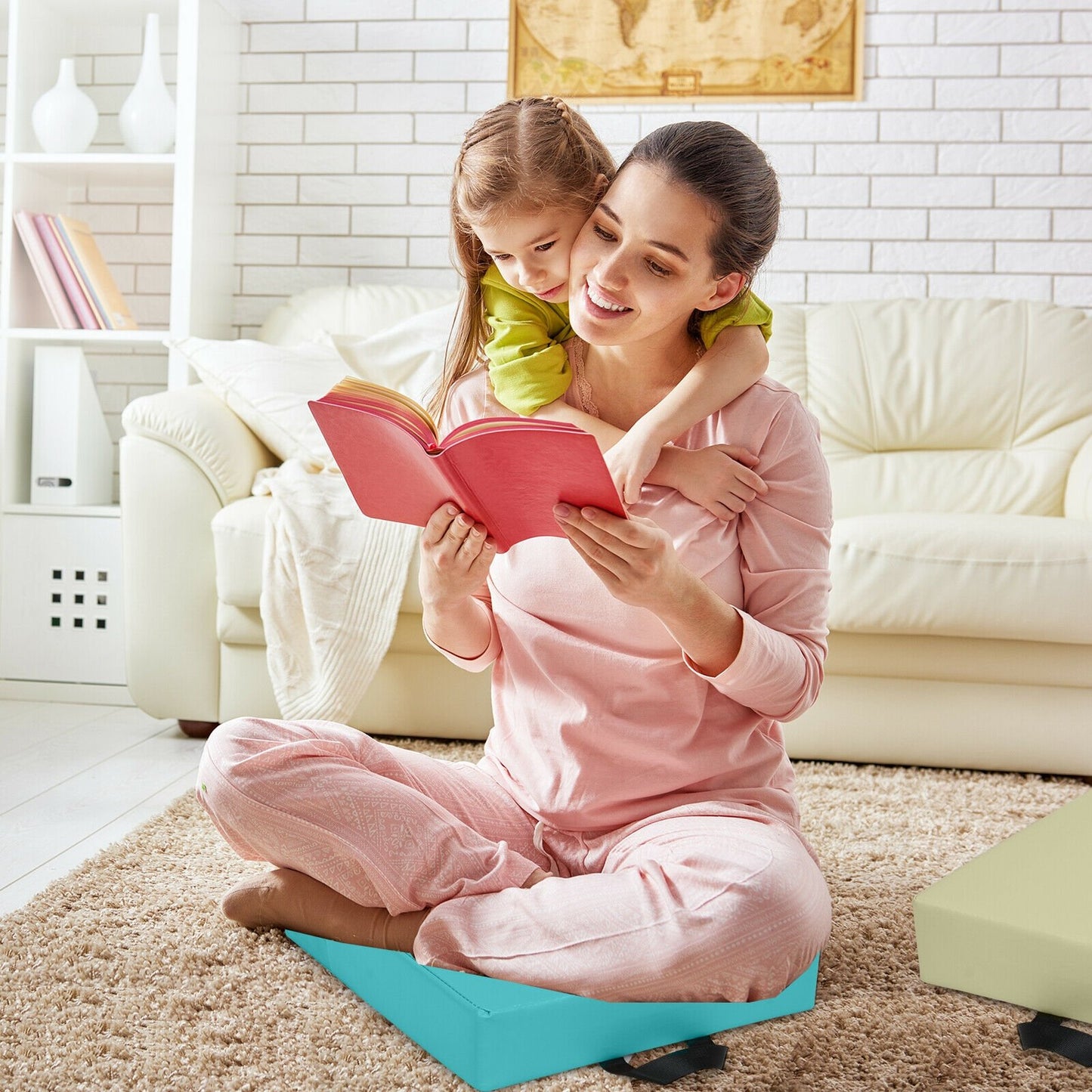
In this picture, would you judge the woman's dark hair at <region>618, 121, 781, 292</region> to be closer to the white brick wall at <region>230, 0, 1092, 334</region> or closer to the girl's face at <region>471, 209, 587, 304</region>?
the girl's face at <region>471, 209, 587, 304</region>

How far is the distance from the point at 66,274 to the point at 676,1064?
8.15 feet

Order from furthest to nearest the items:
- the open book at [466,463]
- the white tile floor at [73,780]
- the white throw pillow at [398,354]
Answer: the white throw pillow at [398,354] → the white tile floor at [73,780] → the open book at [466,463]

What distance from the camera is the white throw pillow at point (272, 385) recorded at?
246 cm

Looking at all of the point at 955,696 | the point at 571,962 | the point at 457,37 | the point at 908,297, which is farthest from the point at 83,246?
the point at 571,962

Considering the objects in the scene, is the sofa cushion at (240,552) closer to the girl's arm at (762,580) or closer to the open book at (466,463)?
the open book at (466,463)

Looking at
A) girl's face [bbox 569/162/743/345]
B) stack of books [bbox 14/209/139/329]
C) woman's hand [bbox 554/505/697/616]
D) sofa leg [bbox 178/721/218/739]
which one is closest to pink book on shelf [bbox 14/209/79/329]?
stack of books [bbox 14/209/139/329]

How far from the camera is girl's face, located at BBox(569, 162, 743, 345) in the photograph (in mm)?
1099

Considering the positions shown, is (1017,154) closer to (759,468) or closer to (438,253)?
(438,253)

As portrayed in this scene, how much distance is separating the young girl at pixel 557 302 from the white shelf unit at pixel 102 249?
1714mm

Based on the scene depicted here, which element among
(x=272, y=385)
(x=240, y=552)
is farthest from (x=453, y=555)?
(x=272, y=385)

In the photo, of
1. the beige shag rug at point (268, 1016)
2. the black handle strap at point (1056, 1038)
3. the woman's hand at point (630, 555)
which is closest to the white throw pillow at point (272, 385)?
the beige shag rug at point (268, 1016)

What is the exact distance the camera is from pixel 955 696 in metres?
2.22

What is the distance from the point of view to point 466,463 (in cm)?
103

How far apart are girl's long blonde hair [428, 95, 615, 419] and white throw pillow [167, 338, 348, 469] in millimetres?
1264
